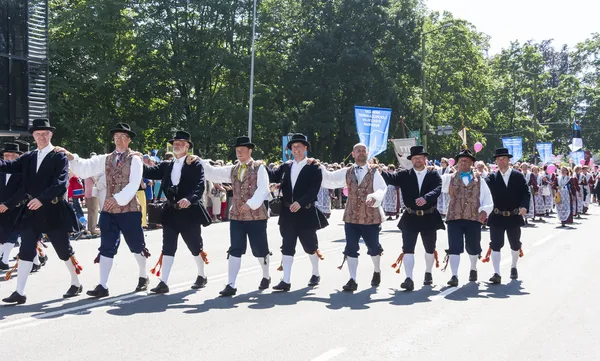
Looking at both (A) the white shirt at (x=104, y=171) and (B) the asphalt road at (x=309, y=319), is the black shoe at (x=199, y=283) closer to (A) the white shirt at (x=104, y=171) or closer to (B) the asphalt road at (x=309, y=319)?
(B) the asphalt road at (x=309, y=319)

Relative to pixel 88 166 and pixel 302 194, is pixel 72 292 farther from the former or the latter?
pixel 302 194

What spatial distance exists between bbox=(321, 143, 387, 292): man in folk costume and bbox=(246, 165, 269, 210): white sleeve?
2.75ft

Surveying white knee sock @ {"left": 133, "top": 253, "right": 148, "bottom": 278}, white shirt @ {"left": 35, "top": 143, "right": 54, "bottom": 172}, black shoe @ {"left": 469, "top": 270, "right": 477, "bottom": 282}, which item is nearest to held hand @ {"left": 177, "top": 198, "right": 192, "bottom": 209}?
white knee sock @ {"left": 133, "top": 253, "right": 148, "bottom": 278}

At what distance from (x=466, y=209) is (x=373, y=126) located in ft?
43.5

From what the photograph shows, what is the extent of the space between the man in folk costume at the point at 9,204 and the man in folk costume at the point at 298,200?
3.49 m

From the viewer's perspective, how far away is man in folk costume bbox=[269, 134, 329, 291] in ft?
31.0

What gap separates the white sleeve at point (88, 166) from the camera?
28.6ft

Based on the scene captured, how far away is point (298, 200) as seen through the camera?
9391mm

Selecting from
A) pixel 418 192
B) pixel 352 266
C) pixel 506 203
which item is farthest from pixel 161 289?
pixel 506 203

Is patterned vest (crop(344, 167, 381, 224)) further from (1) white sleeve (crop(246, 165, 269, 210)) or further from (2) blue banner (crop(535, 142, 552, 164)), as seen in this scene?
(2) blue banner (crop(535, 142, 552, 164))

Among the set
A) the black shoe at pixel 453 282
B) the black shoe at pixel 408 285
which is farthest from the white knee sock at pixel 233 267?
the black shoe at pixel 453 282

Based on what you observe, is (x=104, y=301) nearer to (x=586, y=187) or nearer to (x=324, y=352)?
(x=324, y=352)

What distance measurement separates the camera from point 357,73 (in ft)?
148

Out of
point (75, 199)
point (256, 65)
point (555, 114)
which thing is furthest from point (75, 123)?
point (555, 114)
